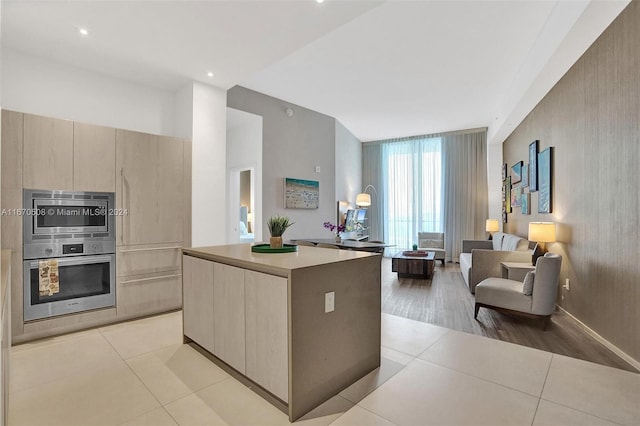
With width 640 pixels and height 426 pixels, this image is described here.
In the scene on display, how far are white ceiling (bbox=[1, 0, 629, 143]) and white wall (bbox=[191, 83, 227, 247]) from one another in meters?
0.25

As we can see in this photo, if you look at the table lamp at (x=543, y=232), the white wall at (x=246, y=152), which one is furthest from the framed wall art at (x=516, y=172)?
the white wall at (x=246, y=152)

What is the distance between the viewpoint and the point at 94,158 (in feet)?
10.5

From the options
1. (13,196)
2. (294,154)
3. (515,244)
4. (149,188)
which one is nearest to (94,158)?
(149,188)

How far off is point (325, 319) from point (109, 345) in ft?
7.04

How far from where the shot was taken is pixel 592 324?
308 cm

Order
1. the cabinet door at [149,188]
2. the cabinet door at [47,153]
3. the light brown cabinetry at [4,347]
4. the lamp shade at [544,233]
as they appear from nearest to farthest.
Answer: the light brown cabinetry at [4,347]
the cabinet door at [47,153]
the cabinet door at [149,188]
the lamp shade at [544,233]

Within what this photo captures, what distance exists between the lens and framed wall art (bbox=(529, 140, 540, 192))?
182 inches

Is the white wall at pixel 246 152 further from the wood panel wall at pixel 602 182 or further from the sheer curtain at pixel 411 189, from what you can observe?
the sheer curtain at pixel 411 189

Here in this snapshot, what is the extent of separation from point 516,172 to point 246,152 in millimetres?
4873

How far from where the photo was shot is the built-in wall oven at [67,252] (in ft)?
9.49

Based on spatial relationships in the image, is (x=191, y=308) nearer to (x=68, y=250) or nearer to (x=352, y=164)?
(x=68, y=250)

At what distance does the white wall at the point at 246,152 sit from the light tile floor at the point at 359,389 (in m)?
2.87

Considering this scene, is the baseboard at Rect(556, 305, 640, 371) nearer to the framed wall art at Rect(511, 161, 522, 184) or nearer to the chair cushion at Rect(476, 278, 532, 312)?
the chair cushion at Rect(476, 278, 532, 312)

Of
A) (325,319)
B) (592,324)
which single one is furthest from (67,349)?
(592,324)
